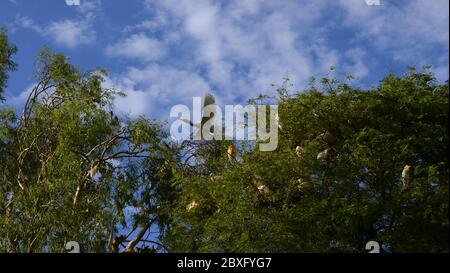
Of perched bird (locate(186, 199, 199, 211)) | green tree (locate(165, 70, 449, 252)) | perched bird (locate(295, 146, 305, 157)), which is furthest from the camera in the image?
perched bird (locate(186, 199, 199, 211))

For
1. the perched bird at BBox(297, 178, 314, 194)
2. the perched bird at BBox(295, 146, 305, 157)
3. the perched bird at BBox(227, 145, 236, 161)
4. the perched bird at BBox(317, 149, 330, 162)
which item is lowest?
the perched bird at BBox(297, 178, 314, 194)

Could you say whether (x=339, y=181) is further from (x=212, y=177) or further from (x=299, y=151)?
(x=212, y=177)

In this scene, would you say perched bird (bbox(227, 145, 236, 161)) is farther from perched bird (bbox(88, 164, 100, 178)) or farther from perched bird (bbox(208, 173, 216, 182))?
perched bird (bbox(88, 164, 100, 178))

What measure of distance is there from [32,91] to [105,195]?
462 cm

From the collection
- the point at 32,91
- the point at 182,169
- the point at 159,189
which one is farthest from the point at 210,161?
the point at 32,91

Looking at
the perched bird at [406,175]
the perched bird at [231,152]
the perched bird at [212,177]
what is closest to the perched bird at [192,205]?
the perched bird at [212,177]

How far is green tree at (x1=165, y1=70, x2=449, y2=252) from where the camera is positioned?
38.3 feet

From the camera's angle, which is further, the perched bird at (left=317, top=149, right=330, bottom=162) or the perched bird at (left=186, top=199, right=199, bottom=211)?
the perched bird at (left=186, top=199, right=199, bottom=211)

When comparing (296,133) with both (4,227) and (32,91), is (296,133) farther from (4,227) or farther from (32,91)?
(32,91)

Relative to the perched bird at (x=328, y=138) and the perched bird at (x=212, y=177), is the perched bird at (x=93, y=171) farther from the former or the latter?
the perched bird at (x=328, y=138)

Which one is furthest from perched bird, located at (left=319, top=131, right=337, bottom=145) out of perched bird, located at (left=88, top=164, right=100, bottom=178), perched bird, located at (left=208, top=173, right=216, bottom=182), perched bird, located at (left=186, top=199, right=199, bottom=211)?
perched bird, located at (left=88, top=164, right=100, bottom=178)

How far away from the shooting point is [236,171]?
12805mm

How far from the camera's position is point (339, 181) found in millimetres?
12234

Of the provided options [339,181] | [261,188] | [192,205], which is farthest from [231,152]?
[339,181]
